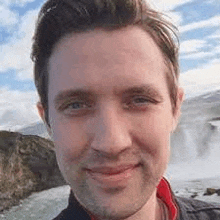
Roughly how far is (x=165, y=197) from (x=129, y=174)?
0.62 meters

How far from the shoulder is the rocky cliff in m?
4.86

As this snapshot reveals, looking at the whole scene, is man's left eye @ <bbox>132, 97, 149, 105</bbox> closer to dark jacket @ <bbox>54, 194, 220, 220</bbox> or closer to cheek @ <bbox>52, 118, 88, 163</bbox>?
cheek @ <bbox>52, 118, 88, 163</bbox>

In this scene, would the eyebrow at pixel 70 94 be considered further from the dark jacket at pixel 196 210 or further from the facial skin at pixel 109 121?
the dark jacket at pixel 196 210

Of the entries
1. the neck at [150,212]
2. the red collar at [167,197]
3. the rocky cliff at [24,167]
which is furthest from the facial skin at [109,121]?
the rocky cliff at [24,167]

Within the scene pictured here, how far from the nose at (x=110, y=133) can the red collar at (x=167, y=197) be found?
733 mm

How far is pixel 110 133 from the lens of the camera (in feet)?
4.64

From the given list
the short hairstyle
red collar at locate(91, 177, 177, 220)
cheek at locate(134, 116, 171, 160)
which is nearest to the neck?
red collar at locate(91, 177, 177, 220)

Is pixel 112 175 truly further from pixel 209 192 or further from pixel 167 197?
pixel 209 192

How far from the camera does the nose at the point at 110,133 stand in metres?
1.41

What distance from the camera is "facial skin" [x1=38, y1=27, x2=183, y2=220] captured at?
146 centimetres

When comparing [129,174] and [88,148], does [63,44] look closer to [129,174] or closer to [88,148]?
[88,148]

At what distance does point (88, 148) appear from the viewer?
1.47m

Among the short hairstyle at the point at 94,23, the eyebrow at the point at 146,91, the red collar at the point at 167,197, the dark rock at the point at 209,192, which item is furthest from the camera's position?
the dark rock at the point at 209,192

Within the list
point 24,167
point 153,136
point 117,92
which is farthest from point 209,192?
point 117,92
